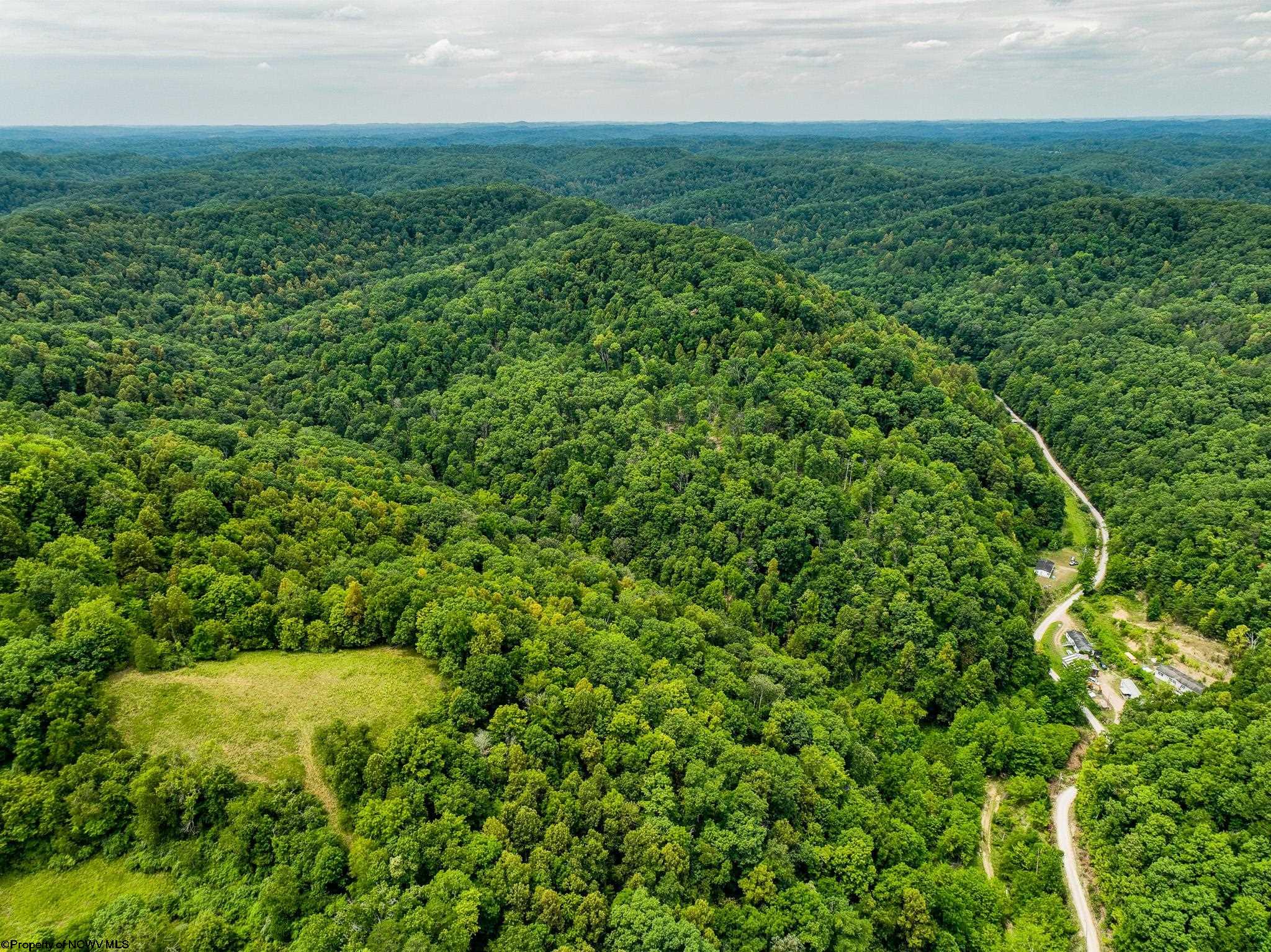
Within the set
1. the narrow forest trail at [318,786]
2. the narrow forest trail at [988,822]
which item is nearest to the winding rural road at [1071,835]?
the narrow forest trail at [988,822]

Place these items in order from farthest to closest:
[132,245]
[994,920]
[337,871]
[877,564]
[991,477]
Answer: [132,245], [991,477], [877,564], [994,920], [337,871]

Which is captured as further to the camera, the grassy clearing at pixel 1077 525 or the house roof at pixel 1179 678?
the grassy clearing at pixel 1077 525

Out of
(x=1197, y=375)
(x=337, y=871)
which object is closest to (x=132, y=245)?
(x=337, y=871)

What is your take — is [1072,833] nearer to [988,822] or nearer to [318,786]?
[988,822]

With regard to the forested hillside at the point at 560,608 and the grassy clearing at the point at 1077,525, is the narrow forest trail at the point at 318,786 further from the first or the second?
the grassy clearing at the point at 1077,525

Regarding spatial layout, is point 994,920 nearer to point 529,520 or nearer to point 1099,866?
point 1099,866

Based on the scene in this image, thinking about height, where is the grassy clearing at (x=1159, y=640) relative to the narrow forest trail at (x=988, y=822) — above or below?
above

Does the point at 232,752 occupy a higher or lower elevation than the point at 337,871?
higher

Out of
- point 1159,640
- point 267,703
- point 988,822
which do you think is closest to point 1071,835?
point 988,822
